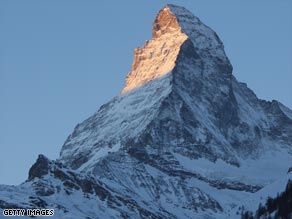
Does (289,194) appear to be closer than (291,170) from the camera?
Yes

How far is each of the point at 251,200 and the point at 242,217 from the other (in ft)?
31.5

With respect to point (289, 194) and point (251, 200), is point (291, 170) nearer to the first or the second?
point (251, 200)

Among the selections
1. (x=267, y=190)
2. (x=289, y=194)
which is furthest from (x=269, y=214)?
(x=267, y=190)

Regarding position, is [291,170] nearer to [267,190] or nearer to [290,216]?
[267,190]

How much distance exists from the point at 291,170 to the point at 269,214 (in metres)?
22.6

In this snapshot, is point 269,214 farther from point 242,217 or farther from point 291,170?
point 291,170

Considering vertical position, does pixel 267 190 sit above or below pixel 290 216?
above

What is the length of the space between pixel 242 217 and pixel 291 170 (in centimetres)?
1353

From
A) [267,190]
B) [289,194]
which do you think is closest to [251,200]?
[267,190]

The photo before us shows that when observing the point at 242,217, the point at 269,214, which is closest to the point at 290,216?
the point at 269,214

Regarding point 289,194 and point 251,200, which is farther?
point 251,200

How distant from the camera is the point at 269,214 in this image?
5522 inches

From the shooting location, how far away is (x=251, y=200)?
161 m

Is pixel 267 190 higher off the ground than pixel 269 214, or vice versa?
pixel 267 190
